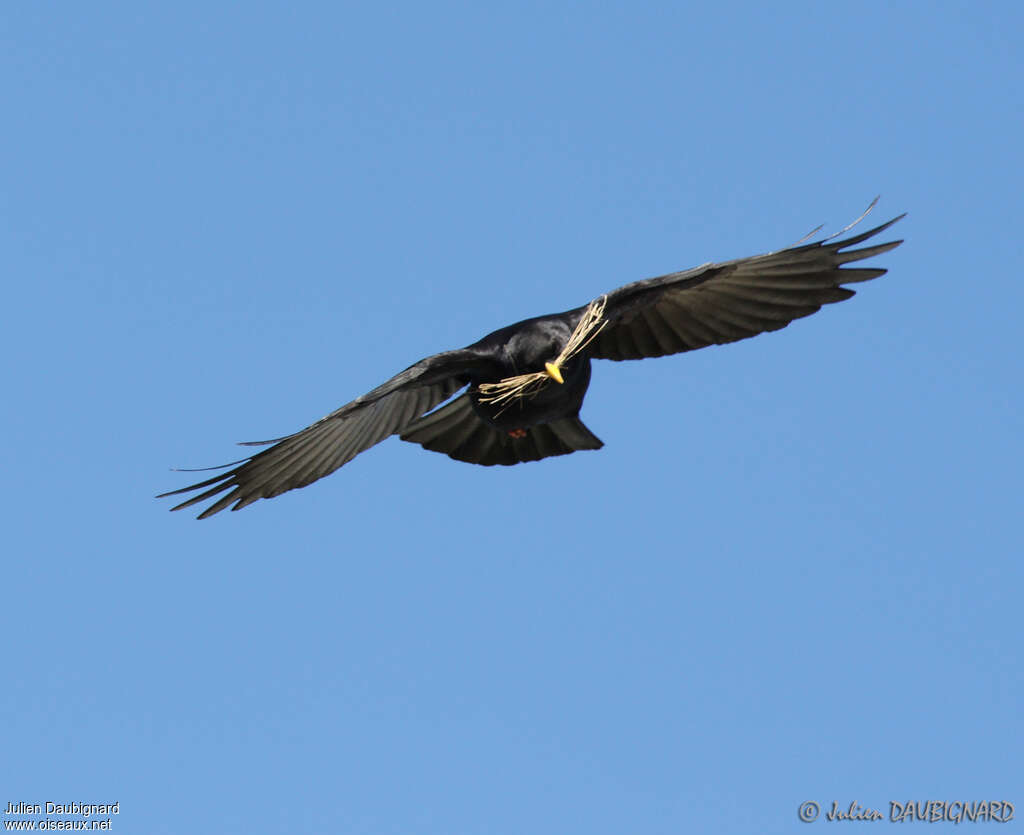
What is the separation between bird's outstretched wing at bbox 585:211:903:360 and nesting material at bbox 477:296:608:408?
0.32 metres

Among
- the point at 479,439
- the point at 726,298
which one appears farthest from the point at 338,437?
the point at 726,298

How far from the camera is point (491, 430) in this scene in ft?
44.1

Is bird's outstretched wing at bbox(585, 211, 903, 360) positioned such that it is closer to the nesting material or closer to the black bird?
the black bird

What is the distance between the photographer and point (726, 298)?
42.2ft

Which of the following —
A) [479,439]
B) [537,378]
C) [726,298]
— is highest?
[726,298]

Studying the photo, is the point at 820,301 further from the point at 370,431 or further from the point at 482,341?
the point at 370,431

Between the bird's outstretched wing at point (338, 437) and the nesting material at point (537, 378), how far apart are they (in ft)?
0.91

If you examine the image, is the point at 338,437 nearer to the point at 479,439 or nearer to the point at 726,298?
the point at 479,439

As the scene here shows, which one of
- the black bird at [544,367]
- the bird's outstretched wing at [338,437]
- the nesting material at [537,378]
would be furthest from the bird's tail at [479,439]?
the nesting material at [537,378]

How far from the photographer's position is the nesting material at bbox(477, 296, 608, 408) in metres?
11.4

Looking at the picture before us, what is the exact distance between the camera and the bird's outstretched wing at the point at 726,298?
12.0 m

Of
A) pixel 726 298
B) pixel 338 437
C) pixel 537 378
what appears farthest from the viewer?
pixel 726 298

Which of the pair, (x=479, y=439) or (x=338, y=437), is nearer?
(x=338, y=437)

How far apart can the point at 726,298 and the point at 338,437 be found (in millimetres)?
3513
